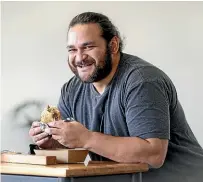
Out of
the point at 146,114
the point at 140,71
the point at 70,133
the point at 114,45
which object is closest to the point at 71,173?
the point at 70,133

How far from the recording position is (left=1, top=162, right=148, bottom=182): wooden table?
128 cm

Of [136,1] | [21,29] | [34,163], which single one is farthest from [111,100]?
[21,29]

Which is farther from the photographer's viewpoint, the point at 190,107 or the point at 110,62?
the point at 190,107

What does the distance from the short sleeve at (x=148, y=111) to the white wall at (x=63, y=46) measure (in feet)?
3.00

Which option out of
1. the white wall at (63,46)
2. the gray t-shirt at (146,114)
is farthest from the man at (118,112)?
the white wall at (63,46)

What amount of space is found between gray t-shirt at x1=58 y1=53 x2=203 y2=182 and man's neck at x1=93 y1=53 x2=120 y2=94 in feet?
0.06

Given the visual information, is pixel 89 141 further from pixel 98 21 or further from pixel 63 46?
pixel 63 46

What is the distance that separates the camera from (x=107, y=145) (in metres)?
1.53

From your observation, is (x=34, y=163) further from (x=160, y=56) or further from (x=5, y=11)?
(x=5, y=11)

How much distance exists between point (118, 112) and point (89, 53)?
0.79ft

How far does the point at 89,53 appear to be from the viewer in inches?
69.4

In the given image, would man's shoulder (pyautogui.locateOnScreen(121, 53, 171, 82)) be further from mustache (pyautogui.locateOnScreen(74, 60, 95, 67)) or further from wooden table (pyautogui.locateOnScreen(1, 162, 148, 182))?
wooden table (pyautogui.locateOnScreen(1, 162, 148, 182))

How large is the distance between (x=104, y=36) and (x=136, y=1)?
91 cm

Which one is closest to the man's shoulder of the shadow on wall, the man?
the man
